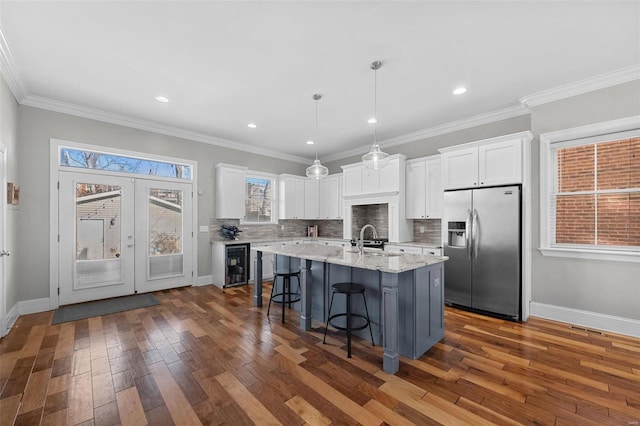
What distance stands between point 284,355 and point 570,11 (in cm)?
381

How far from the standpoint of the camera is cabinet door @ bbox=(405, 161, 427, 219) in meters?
4.91

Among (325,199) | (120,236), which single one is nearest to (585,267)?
(325,199)

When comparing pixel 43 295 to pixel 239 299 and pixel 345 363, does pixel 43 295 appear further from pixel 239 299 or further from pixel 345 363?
pixel 345 363

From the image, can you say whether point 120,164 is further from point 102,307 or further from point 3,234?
point 102,307

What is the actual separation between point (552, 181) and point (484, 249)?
4.05ft

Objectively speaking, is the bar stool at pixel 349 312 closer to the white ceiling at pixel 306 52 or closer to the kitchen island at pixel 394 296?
the kitchen island at pixel 394 296

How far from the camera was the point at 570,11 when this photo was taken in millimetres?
2178

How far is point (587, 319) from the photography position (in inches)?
130

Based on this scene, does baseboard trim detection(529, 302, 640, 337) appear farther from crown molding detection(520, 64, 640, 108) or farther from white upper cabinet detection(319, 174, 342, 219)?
white upper cabinet detection(319, 174, 342, 219)

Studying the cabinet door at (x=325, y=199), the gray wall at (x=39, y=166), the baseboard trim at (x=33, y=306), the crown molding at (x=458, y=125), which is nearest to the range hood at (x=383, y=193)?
the crown molding at (x=458, y=125)

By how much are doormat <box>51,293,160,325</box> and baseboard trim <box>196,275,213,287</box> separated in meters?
0.84

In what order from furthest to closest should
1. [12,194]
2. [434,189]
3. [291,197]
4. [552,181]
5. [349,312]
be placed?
[291,197], [434,189], [552,181], [12,194], [349,312]

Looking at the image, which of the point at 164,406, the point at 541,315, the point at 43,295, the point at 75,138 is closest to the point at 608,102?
the point at 541,315

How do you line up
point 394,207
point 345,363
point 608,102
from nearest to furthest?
point 345,363 → point 608,102 → point 394,207
